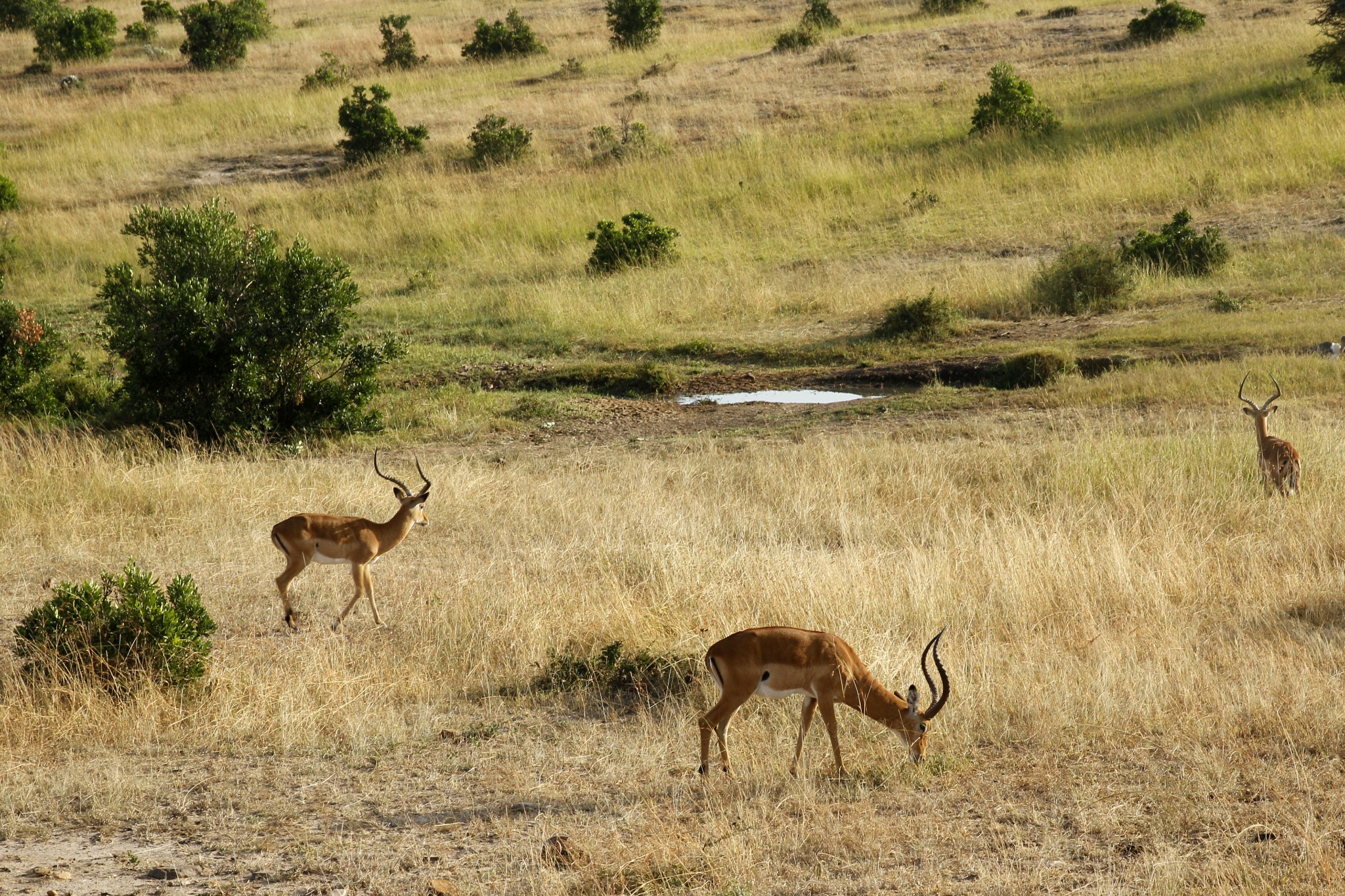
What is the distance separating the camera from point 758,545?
8.84 m

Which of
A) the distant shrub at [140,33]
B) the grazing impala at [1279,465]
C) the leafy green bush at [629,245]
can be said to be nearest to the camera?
the grazing impala at [1279,465]

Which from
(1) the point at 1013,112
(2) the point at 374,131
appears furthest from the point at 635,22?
(1) the point at 1013,112

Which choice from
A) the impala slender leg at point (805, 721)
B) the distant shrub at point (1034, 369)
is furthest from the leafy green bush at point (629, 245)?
the impala slender leg at point (805, 721)

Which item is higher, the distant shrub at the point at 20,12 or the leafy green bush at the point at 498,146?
the distant shrub at the point at 20,12

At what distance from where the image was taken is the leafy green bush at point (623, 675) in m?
6.54

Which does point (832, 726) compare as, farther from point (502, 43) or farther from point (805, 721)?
point (502, 43)

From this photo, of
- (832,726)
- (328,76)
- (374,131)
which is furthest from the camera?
(328,76)

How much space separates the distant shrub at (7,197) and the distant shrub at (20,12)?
22.8 metres

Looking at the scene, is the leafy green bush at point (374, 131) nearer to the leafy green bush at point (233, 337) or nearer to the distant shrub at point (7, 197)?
the distant shrub at point (7, 197)

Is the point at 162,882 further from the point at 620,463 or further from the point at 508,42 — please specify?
the point at 508,42

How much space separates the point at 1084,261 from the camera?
17531 mm

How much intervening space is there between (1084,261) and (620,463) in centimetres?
890

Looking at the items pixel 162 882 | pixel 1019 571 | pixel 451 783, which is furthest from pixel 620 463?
pixel 162 882

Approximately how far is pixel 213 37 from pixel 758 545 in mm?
34921
